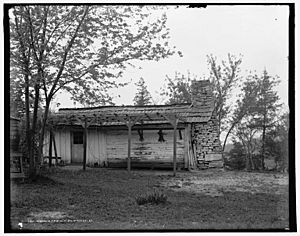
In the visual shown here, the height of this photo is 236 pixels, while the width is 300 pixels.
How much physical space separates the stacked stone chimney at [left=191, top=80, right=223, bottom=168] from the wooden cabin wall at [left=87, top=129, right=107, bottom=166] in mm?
2083

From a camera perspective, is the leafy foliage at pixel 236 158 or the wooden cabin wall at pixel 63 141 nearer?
the leafy foliage at pixel 236 158

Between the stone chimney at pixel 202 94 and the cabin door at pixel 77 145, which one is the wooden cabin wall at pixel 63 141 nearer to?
the cabin door at pixel 77 145

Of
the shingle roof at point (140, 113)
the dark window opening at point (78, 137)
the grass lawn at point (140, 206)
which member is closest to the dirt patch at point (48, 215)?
the grass lawn at point (140, 206)

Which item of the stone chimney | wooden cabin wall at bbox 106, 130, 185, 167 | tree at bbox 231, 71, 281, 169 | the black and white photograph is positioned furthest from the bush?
wooden cabin wall at bbox 106, 130, 185, 167

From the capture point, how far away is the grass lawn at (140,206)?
2.84 meters

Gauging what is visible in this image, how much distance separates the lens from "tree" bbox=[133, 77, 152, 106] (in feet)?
15.0

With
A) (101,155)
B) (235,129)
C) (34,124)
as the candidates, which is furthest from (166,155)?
(34,124)

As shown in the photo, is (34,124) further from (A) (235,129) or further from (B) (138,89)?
(A) (235,129)

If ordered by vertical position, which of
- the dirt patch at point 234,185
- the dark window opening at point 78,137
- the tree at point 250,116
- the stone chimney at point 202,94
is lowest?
the dirt patch at point 234,185

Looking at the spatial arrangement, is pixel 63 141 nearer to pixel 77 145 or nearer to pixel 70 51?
pixel 77 145

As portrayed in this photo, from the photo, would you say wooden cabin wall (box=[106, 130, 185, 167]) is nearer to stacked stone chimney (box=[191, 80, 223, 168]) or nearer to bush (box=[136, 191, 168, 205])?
stacked stone chimney (box=[191, 80, 223, 168])

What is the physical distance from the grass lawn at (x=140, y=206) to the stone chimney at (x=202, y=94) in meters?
→ 2.12

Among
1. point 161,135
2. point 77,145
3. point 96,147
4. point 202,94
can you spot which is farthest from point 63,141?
point 202,94

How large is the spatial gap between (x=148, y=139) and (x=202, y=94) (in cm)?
185
